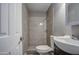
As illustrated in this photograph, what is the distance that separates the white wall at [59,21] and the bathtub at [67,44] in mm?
84

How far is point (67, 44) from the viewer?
1.12 m

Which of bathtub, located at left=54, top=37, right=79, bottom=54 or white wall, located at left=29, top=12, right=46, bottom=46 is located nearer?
bathtub, located at left=54, top=37, right=79, bottom=54

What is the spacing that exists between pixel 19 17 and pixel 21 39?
30 cm

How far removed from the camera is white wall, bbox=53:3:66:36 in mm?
1207

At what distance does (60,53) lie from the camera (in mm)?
1166

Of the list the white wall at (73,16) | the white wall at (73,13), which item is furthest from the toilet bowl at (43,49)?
the white wall at (73,13)

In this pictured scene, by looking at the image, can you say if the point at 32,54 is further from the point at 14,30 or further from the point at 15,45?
the point at 14,30

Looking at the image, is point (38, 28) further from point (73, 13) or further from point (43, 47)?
point (73, 13)

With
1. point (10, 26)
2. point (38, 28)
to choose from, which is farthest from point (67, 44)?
point (10, 26)

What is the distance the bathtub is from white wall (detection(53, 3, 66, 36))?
0.08 m

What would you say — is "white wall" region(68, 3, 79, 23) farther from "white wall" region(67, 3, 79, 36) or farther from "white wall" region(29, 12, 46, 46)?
"white wall" region(29, 12, 46, 46)

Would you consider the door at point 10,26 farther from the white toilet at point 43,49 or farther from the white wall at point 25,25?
the white toilet at point 43,49

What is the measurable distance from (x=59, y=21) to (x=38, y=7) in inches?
13.6

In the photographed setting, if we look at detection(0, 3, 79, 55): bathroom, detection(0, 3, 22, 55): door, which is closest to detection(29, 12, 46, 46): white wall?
detection(0, 3, 79, 55): bathroom
